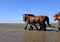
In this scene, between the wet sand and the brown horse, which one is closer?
the wet sand

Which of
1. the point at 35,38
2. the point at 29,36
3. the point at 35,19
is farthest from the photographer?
the point at 35,19

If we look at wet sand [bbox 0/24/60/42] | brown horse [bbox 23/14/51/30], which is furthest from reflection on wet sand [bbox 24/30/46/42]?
brown horse [bbox 23/14/51/30]

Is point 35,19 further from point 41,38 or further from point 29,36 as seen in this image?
point 41,38

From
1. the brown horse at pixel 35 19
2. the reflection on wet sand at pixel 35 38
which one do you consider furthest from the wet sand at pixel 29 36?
the brown horse at pixel 35 19

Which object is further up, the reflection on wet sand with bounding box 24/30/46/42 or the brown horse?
the brown horse

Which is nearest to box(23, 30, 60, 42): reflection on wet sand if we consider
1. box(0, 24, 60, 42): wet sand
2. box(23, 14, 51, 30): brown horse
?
box(0, 24, 60, 42): wet sand

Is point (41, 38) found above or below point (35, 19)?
below

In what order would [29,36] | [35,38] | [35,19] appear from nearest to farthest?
1. [35,38]
2. [29,36]
3. [35,19]

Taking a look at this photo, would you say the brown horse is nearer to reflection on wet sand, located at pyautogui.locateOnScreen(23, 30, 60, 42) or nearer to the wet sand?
the wet sand

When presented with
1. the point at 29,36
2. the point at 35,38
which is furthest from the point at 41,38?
the point at 29,36

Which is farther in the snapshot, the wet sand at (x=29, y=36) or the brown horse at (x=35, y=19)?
the brown horse at (x=35, y=19)

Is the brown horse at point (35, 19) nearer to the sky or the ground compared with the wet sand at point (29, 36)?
nearer to the sky

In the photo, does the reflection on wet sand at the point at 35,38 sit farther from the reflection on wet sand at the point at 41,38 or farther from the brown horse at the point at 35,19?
the brown horse at the point at 35,19

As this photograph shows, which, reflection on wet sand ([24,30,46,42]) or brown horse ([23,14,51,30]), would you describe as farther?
brown horse ([23,14,51,30])
